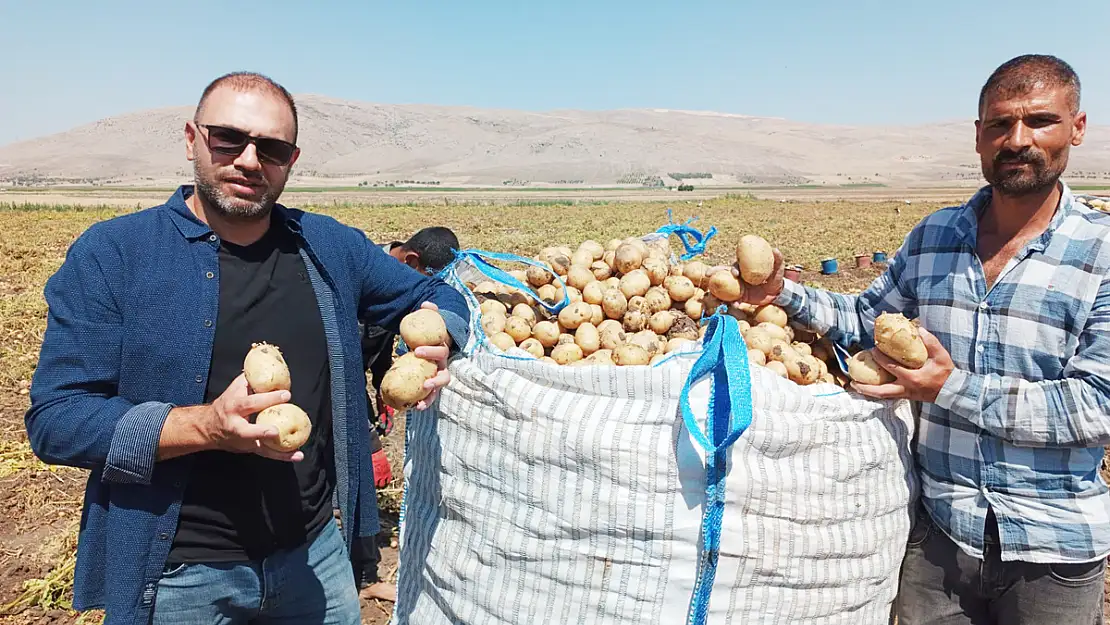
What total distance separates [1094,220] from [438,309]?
2.05m

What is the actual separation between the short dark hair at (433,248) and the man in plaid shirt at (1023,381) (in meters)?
2.49

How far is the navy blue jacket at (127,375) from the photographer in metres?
1.70

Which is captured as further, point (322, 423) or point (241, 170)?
point (322, 423)

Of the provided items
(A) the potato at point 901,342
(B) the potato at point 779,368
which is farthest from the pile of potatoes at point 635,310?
(A) the potato at point 901,342

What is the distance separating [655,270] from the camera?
9.66ft

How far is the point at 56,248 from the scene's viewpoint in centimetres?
1706

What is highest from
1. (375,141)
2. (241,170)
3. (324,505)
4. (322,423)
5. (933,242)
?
(375,141)

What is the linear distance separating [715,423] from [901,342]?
2.11 feet

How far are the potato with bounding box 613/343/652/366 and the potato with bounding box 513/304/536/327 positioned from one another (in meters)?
0.51

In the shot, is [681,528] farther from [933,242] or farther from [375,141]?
[375,141]

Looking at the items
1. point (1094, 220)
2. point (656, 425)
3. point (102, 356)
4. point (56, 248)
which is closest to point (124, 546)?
point (102, 356)

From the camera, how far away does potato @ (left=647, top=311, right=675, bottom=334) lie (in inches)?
108

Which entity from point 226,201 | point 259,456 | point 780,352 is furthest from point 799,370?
point 226,201

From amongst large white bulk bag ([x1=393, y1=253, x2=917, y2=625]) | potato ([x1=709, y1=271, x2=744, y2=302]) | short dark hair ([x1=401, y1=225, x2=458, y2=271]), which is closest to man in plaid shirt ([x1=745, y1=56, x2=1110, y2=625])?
large white bulk bag ([x1=393, y1=253, x2=917, y2=625])
